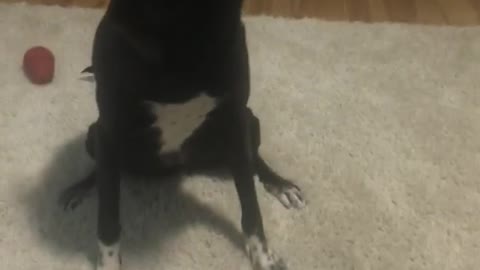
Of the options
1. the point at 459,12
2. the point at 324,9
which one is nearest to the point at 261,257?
the point at 324,9

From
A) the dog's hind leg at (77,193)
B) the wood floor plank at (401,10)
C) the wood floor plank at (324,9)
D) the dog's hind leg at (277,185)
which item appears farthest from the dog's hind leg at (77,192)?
the wood floor plank at (401,10)

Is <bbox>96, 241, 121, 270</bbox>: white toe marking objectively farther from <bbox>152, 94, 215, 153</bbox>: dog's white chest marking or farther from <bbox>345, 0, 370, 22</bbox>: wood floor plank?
<bbox>345, 0, 370, 22</bbox>: wood floor plank

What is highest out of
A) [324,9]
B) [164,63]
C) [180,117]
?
[164,63]

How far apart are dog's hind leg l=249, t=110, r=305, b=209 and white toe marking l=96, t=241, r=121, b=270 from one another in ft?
1.05

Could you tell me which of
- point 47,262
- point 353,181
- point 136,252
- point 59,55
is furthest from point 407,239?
point 59,55

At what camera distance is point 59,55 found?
191 cm

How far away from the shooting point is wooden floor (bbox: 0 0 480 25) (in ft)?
7.16

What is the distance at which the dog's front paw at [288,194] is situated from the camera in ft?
4.84

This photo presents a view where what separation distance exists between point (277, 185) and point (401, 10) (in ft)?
3.14

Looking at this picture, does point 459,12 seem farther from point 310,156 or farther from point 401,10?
point 310,156

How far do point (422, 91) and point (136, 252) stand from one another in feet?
2.67

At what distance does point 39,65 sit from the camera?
1.79 m

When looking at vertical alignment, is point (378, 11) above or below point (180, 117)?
below

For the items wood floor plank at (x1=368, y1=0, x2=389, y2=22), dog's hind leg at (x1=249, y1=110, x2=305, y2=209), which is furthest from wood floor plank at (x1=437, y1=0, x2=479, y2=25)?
dog's hind leg at (x1=249, y1=110, x2=305, y2=209)
